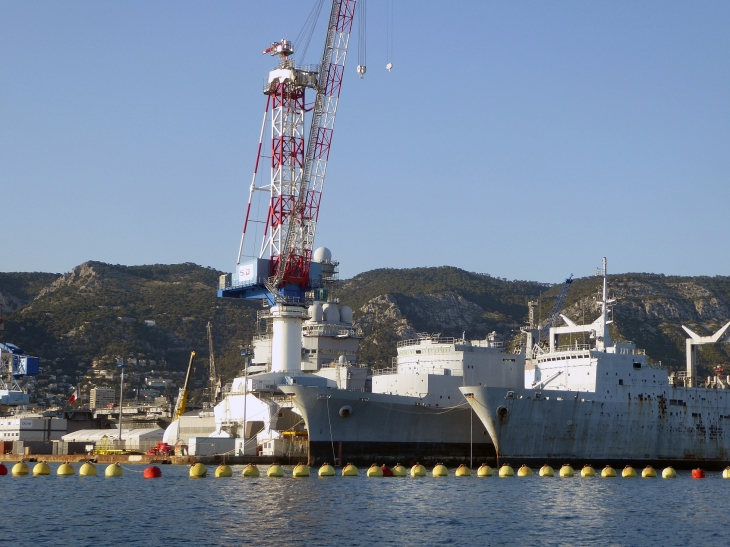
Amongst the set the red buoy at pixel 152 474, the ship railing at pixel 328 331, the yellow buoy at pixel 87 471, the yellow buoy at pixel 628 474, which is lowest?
the yellow buoy at pixel 87 471

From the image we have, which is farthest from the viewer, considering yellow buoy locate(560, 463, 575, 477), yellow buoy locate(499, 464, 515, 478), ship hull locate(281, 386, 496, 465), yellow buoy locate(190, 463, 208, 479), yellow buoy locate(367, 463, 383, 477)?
ship hull locate(281, 386, 496, 465)

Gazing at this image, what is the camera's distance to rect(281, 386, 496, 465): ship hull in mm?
72188

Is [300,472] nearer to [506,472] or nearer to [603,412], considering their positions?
[506,472]

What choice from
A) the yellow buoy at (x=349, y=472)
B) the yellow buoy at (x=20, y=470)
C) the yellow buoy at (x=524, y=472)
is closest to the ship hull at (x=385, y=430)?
the yellow buoy at (x=349, y=472)

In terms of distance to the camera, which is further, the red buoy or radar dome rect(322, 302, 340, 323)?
radar dome rect(322, 302, 340, 323)

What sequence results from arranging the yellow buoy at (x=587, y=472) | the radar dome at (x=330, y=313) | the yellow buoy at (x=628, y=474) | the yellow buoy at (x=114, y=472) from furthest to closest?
the radar dome at (x=330, y=313)
the yellow buoy at (x=114, y=472)
the yellow buoy at (x=587, y=472)
the yellow buoy at (x=628, y=474)

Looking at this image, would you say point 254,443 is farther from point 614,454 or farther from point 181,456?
point 614,454

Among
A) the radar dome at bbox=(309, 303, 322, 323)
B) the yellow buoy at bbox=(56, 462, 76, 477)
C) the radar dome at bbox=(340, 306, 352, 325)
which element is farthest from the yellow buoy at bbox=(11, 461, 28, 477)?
the radar dome at bbox=(340, 306, 352, 325)

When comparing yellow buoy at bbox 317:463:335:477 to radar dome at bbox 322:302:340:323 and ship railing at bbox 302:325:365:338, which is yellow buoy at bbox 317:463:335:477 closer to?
ship railing at bbox 302:325:365:338

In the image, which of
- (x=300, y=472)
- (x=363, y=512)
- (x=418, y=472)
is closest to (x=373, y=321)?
(x=418, y=472)

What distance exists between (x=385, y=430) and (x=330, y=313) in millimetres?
39372

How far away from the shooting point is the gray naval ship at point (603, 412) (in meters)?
71.3

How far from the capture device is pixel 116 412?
11912cm

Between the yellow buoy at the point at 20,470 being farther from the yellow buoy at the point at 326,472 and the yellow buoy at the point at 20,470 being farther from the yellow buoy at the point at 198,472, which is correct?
the yellow buoy at the point at 326,472
